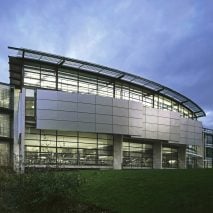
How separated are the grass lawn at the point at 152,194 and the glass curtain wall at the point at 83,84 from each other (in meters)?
35.1

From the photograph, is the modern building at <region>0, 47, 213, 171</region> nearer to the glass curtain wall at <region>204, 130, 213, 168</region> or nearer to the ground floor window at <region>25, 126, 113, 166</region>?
the ground floor window at <region>25, 126, 113, 166</region>

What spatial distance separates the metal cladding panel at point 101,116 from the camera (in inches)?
1982

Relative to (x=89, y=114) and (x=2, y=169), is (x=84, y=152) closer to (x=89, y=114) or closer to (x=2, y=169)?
(x=89, y=114)

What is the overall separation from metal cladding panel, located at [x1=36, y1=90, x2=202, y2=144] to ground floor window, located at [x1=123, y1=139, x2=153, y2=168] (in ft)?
11.7

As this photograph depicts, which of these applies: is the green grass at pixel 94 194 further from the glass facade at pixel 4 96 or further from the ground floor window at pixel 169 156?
the ground floor window at pixel 169 156

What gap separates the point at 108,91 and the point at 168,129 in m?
10.1

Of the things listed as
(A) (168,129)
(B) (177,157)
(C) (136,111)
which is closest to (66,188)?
(C) (136,111)

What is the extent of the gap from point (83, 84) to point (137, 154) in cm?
1321

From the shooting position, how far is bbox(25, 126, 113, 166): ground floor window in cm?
5222

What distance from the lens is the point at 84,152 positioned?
55969mm

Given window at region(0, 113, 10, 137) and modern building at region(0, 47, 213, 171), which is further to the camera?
window at region(0, 113, 10, 137)

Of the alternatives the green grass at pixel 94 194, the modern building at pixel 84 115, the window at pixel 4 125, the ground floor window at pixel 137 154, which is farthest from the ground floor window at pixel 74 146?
the green grass at pixel 94 194

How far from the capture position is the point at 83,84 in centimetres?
5803

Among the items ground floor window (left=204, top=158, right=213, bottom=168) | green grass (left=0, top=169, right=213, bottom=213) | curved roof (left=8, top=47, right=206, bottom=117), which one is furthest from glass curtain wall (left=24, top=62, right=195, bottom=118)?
green grass (left=0, top=169, right=213, bottom=213)
